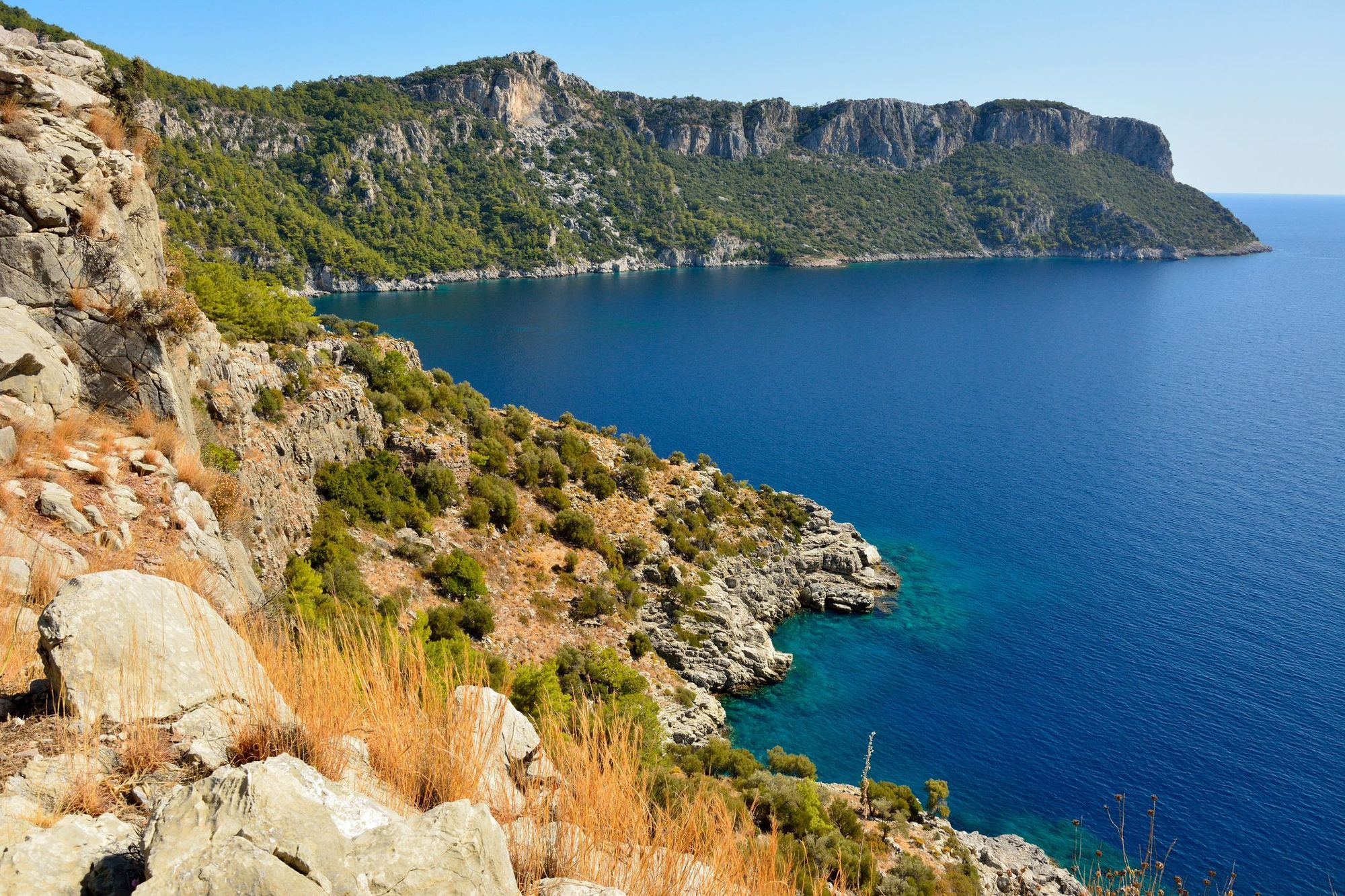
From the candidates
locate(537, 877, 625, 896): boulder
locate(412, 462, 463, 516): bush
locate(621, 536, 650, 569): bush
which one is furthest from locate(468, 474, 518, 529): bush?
locate(537, 877, 625, 896): boulder

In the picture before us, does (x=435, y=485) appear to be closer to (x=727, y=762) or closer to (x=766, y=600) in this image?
(x=727, y=762)

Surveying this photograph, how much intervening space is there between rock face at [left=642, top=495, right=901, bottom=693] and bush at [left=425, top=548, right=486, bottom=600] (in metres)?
7.71

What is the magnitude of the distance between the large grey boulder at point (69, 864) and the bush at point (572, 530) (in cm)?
2740

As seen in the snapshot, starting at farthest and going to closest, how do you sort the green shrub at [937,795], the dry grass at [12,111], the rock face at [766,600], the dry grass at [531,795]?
the rock face at [766,600] < the green shrub at [937,795] < the dry grass at [12,111] < the dry grass at [531,795]

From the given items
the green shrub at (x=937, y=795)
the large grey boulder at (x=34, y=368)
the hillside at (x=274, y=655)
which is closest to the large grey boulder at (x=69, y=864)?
the hillside at (x=274, y=655)

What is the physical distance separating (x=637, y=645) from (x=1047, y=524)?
31.4m

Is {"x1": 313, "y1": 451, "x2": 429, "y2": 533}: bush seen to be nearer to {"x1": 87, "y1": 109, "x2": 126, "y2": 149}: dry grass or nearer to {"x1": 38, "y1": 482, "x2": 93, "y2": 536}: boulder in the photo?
{"x1": 87, "y1": 109, "x2": 126, "y2": 149}: dry grass

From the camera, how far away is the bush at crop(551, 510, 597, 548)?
99.2 feet

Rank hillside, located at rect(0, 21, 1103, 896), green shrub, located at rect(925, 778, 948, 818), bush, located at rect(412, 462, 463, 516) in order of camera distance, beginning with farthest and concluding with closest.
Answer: bush, located at rect(412, 462, 463, 516)
green shrub, located at rect(925, 778, 948, 818)
hillside, located at rect(0, 21, 1103, 896)

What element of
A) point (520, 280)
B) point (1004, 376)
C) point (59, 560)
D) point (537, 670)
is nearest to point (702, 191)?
point (520, 280)

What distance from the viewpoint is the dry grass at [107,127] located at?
11.1 metres

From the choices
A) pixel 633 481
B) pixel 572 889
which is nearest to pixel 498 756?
pixel 572 889

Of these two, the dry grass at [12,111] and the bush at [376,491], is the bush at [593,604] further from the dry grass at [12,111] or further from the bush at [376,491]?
the dry grass at [12,111]

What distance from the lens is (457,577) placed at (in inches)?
987
